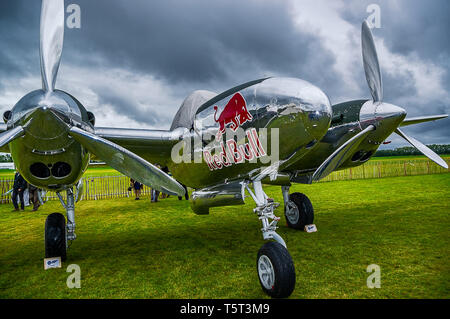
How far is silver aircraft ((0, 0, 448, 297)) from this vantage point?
3.46 meters

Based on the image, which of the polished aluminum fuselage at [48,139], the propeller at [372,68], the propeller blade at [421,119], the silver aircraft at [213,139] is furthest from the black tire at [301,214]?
the polished aluminum fuselage at [48,139]

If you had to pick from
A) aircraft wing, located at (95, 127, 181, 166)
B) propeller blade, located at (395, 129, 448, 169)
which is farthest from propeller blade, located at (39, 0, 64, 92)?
propeller blade, located at (395, 129, 448, 169)

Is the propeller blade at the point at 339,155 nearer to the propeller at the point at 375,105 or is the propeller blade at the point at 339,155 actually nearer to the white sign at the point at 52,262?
the propeller at the point at 375,105

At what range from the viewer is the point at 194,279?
431 centimetres

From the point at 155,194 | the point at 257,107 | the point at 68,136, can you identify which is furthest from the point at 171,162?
the point at 155,194

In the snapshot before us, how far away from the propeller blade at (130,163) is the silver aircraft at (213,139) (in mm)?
14

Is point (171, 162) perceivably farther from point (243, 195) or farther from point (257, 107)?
point (257, 107)

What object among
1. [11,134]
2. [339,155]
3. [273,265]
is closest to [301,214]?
[339,155]

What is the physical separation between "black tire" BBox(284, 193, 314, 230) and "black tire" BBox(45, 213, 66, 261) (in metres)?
5.51

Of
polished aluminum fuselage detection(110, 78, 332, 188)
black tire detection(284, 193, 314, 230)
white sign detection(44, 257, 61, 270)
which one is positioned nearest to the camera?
polished aluminum fuselage detection(110, 78, 332, 188)

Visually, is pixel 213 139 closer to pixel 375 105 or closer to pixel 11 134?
pixel 11 134

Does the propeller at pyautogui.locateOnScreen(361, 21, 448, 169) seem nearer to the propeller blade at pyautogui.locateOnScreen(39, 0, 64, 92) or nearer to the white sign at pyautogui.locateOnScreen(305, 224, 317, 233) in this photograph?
the white sign at pyautogui.locateOnScreen(305, 224, 317, 233)

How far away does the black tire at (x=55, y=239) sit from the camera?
16.9 ft

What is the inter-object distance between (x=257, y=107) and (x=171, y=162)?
3091 mm
